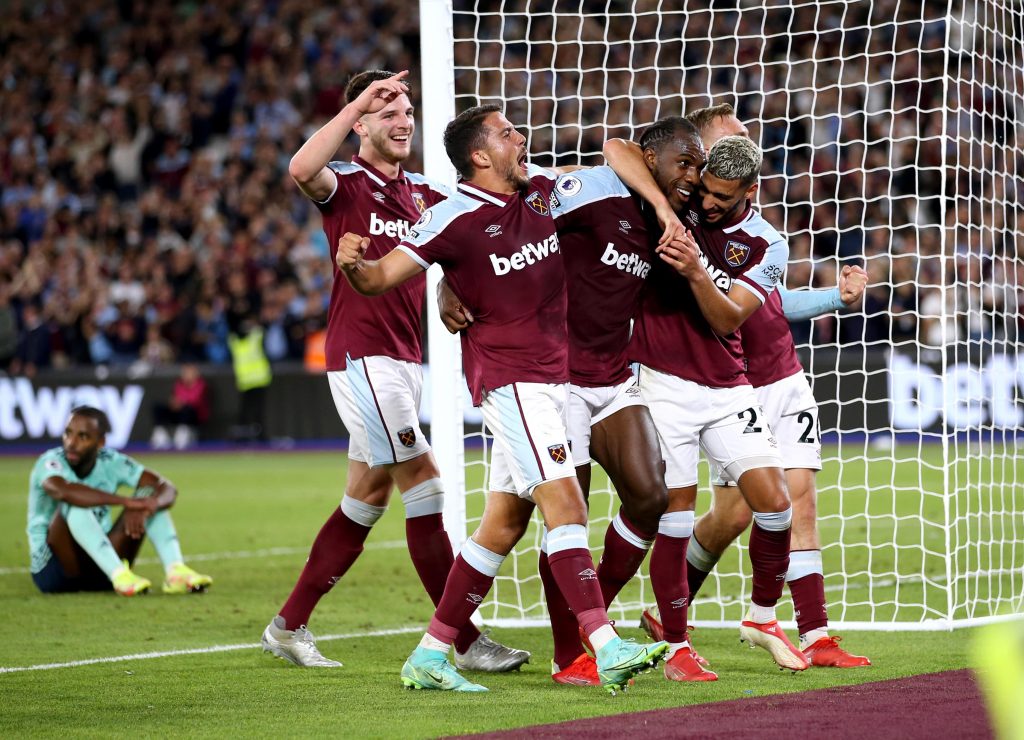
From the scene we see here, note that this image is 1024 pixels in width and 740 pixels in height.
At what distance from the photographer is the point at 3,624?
731 cm

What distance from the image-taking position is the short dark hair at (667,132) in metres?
5.53

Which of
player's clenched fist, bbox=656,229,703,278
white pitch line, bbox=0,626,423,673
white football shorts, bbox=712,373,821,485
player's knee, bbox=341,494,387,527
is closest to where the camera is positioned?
player's clenched fist, bbox=656,229,703,278

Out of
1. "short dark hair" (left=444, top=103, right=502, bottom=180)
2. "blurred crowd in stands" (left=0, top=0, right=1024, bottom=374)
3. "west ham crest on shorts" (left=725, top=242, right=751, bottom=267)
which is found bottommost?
"west ham crest on shorts" (left=725, top=242, right=751, bottom=267)

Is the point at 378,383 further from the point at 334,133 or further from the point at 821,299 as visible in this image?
the point at 821,299

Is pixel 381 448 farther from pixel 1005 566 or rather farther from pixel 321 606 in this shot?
pixel 1005 566

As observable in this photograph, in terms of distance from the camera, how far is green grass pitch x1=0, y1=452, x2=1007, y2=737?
186 inches

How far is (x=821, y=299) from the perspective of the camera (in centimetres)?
626

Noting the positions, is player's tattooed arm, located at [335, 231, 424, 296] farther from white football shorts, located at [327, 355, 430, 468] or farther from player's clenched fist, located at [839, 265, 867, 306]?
player's clenched fist, located at [839, 265, 867, 306]

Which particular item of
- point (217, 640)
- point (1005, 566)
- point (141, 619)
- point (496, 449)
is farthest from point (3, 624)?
point (1005, 566)

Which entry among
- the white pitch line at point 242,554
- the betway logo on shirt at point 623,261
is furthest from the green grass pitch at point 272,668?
the betway logo on shirt at point 623,261

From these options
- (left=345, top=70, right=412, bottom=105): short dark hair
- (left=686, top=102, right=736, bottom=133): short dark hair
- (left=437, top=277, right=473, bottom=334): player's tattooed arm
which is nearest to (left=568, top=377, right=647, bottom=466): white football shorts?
(left=437, top=277, right=473, bottom=334): player's tattooed arm

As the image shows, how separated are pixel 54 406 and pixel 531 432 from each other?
1580 centimetres

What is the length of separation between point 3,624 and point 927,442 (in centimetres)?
1173

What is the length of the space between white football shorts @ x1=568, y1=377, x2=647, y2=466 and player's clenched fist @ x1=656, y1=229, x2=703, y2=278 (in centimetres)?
55
